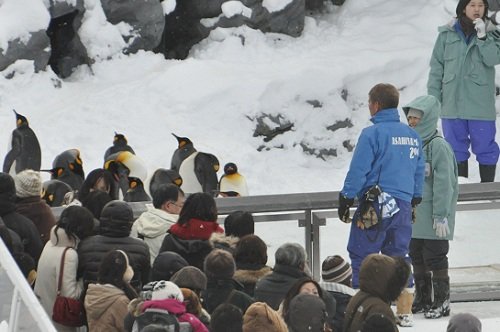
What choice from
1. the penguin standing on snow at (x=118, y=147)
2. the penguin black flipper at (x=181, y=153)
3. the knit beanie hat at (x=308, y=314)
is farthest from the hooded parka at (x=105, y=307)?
the penguin standing on snow at (x=118, y=147)

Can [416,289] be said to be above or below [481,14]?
below

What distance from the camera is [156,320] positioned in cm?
703

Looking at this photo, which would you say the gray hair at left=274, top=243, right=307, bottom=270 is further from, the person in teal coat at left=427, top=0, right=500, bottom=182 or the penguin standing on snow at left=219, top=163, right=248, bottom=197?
the penguin standing on snow at left=219, top=163, right=248, bottom=197

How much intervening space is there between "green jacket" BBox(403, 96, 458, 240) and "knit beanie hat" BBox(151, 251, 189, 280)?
2.12m

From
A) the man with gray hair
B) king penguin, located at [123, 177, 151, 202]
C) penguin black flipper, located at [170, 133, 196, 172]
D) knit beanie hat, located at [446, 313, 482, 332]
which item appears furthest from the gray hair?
Answer: penguin black flipper, located at [170, 133, 196, 172]

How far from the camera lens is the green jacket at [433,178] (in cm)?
973

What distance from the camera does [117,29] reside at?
2020 centimetres

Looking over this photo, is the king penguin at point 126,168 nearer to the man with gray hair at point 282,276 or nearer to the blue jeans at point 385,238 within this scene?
the blue jeans at point 385,238

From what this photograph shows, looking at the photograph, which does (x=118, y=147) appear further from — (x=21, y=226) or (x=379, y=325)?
(x=379, y=325)

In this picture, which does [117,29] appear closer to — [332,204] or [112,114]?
[112,114]

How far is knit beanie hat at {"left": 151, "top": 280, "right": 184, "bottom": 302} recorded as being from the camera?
715cm

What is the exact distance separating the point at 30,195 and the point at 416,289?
260cm

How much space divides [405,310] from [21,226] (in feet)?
8.01

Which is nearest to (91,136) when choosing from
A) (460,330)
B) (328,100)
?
(328,100)
